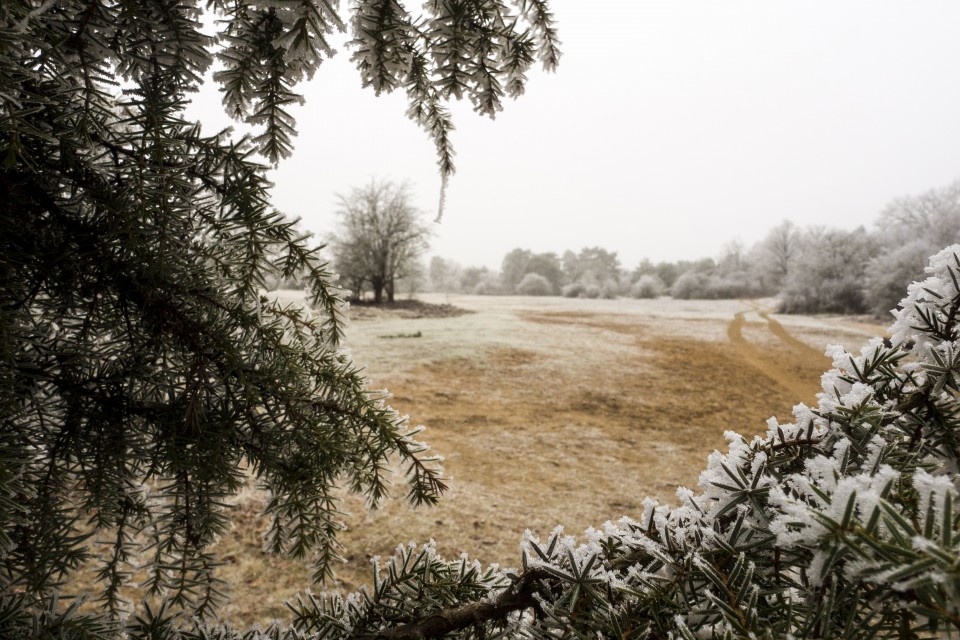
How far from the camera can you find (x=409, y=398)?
8.26 m

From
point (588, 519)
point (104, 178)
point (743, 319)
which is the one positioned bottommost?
point (588, 519)

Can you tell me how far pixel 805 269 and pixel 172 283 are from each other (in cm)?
2825

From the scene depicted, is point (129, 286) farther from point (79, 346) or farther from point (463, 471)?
point (463, 471)

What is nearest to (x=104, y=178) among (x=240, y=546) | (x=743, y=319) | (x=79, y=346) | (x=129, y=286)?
(x=129, y=286)

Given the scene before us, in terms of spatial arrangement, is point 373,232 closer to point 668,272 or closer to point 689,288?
point 689,288

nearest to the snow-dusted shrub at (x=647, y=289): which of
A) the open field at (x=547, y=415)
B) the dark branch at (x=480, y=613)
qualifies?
the open field at (x=547, y=415)

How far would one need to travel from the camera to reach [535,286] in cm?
4159

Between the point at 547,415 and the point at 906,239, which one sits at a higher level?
the point at 906,239

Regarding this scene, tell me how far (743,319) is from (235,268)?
23.0 metres

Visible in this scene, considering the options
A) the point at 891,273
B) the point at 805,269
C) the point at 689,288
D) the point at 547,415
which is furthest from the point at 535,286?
the point at 547,415

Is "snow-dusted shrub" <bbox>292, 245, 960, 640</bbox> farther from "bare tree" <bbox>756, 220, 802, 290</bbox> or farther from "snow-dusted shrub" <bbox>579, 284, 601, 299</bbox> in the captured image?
"bare tree" <bbox>756, 220, 802, 290</bbox>

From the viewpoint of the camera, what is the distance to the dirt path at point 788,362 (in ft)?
33.1

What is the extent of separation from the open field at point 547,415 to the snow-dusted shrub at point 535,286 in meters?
24.1

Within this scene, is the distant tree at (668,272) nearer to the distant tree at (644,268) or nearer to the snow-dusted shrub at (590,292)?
the distant tree at (644,268)
